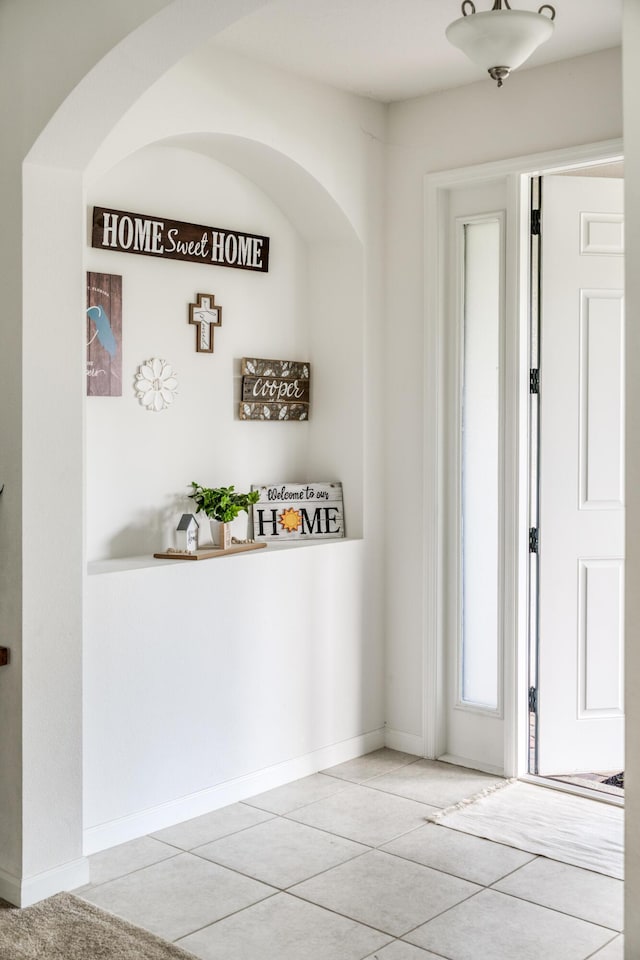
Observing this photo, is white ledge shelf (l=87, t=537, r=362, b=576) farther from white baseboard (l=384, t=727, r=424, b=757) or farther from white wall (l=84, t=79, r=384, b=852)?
white baseboard (l=384, t=727, r=424, b=757)

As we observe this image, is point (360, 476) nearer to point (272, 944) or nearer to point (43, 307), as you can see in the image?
point (43, 307)

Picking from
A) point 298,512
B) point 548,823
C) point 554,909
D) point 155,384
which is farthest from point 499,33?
point 548,823

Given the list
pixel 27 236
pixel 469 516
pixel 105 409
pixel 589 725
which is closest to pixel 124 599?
pixel 105 409

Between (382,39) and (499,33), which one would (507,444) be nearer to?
(382,39)

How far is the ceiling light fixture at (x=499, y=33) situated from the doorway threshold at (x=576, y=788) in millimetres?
2622

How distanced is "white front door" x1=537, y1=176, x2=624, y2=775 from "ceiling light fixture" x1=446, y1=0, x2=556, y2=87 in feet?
3.97

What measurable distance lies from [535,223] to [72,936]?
3.02 metres

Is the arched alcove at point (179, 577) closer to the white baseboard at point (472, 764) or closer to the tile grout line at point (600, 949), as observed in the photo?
the white baseboard at point (472, 764)

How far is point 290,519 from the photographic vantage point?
4188 mm

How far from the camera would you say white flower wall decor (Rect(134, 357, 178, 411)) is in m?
3.69

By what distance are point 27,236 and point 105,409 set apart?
32.5 inches

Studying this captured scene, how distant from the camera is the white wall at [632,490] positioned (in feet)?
7.71

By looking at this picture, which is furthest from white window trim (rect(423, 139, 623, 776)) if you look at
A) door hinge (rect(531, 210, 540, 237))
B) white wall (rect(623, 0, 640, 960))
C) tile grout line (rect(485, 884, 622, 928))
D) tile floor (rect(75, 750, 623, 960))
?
white wall (rect(623, 0, 640, 960))

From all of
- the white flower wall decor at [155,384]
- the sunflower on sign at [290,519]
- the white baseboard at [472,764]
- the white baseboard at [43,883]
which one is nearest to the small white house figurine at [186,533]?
the white flower wall decor at [155,384]
